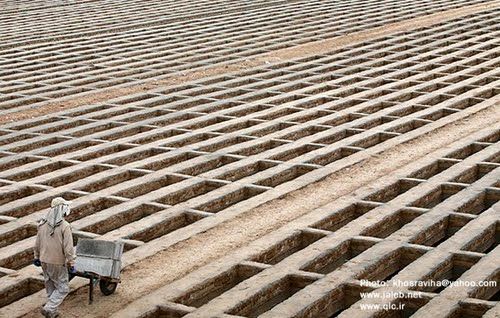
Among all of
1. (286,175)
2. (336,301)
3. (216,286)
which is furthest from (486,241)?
(286,175)

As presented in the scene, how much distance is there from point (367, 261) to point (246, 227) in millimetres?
1552

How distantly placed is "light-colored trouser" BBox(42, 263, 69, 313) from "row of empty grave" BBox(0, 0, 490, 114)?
793 centimetres

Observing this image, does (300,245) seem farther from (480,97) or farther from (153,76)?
(153,76)

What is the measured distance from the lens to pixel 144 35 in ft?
71.7

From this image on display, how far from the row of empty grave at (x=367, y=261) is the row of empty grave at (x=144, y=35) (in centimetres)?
699

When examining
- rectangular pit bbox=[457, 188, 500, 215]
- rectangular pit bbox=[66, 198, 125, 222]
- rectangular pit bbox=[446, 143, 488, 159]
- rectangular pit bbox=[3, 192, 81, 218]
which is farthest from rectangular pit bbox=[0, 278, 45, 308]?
rectangular pit bbox=[446, 143, 488, 159]

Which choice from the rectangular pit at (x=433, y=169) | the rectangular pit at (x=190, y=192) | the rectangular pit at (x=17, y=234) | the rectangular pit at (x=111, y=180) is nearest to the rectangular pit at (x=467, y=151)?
the rectangular pit at (x=433, y=169)

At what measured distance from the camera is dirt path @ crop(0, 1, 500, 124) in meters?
15.5

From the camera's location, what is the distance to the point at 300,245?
380 inches

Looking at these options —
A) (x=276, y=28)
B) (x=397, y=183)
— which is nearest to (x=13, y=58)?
(x=276, y=28)

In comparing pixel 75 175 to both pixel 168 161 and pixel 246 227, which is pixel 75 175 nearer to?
pixel 168 161

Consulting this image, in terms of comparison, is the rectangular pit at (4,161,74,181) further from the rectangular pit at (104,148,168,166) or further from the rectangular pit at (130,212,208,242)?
the rectangular pit at (130,212,208,242)

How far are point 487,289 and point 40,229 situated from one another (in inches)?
143

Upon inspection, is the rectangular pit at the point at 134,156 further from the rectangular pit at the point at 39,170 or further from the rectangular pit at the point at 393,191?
the rectangular pit at the point at 393,191
